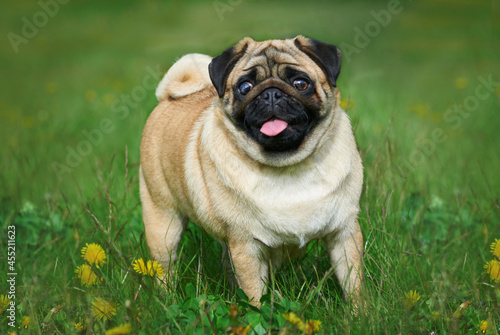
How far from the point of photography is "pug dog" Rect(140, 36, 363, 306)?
10.2ft

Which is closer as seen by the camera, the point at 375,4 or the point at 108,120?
the point at 108,120

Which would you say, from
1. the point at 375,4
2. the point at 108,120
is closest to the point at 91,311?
the point at 108,120

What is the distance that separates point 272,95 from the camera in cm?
309

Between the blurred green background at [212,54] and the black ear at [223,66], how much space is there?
112cm

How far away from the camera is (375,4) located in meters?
12.6

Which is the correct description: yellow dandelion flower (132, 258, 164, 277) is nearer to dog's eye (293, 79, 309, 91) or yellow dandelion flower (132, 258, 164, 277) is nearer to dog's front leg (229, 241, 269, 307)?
dog's front leg (229, 241, 269, 307)

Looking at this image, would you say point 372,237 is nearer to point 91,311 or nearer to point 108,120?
point 91,311

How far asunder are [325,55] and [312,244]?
1317 mm

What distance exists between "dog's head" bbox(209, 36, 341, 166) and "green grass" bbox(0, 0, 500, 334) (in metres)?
0.69

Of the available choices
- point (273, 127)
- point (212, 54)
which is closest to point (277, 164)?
point (273, 127)

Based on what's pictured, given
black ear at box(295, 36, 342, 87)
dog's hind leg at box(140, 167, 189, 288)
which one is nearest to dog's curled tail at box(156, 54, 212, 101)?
dog's hind leg at box(140, 167, 189, 288)

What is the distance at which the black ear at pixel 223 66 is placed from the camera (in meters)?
3.29

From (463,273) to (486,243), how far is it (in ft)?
1.65

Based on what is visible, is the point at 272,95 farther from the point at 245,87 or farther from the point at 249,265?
the point at 249,265
